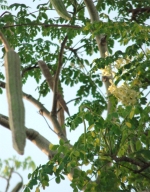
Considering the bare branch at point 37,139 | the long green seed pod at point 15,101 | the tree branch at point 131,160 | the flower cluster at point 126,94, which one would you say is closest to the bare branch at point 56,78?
the bare branch at point 37,139

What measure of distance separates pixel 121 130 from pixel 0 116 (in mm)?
2164

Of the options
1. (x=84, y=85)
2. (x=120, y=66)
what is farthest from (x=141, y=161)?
(x=84, y=85)

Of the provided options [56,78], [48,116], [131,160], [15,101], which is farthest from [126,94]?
[48,116]

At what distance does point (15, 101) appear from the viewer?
5.25 ft

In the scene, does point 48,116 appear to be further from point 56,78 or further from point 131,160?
point 131,160

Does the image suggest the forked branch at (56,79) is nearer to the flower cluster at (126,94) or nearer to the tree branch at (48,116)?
the tree branch at (48,116)

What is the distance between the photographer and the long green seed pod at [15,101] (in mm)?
1463

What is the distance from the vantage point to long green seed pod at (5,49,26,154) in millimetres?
1463

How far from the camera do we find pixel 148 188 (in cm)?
313

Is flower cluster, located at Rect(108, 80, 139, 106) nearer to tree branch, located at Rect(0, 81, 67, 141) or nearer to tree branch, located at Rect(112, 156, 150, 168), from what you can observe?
tree branch, located at Rect(112, 156, 150, 168)

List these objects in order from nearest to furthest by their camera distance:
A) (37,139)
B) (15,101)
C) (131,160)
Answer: (15,101), (131,160), (37,139)

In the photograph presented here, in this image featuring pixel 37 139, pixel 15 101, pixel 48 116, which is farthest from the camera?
pixel 48 116

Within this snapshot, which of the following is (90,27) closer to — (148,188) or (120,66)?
(120,66)

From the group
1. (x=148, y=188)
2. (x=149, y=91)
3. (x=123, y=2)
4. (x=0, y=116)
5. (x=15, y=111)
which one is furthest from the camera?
(x=123, y=2)
